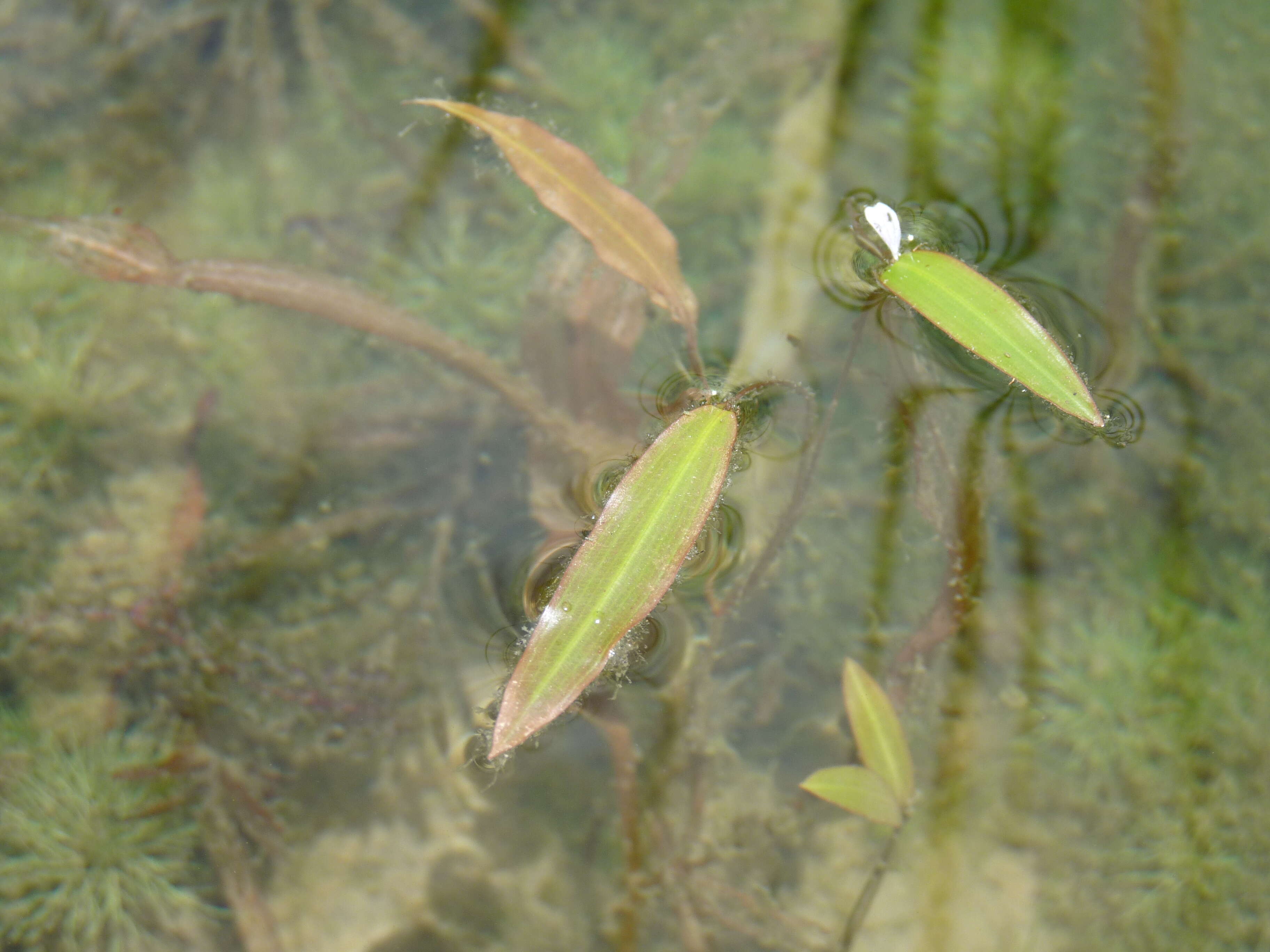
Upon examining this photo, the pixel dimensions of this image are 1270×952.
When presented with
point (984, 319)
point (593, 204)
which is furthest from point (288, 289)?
point (984, 319)

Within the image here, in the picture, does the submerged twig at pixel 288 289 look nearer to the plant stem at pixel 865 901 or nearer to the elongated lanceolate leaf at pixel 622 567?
the elongated lanceolate leaf at pixel 622 567

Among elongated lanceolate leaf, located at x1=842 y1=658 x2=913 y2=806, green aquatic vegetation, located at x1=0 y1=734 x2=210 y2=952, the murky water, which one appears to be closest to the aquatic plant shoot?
the murky water

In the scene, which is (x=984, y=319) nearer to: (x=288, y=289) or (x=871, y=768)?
(x=871, y=768)

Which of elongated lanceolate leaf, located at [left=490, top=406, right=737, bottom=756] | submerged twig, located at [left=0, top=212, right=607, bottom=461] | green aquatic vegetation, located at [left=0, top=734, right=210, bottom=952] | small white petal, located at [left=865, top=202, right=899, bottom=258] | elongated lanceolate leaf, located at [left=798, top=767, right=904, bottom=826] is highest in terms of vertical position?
small white petal, located at [left=865, top=202, right=899, bottom=258]

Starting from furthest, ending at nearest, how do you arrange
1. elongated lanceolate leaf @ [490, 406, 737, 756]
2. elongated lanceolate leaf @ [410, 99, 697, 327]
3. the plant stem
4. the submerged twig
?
the submerged twig
the plant stem
elongated lanceolate leaf @ [410, 99, 697, 327]
elongated lanceolate leaf @ [490, 406, 737, 756]

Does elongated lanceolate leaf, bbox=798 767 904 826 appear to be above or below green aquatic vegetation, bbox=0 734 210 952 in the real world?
above

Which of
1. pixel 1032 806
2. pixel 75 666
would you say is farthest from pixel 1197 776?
pixel 75 666

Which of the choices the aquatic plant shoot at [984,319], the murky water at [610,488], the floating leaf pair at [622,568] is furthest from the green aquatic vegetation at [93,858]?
the aquatic plant shoot at [984,319]

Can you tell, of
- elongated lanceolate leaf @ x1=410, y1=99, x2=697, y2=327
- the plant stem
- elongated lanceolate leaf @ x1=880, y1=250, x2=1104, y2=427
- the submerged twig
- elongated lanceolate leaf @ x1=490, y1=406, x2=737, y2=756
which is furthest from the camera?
the submerged twig

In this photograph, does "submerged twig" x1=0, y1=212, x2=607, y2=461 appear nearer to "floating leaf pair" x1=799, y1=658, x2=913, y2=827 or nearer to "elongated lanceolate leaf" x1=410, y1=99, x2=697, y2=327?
"elongated lanceolate leaf" x1=410, y1=99, x2=697, y2=327
